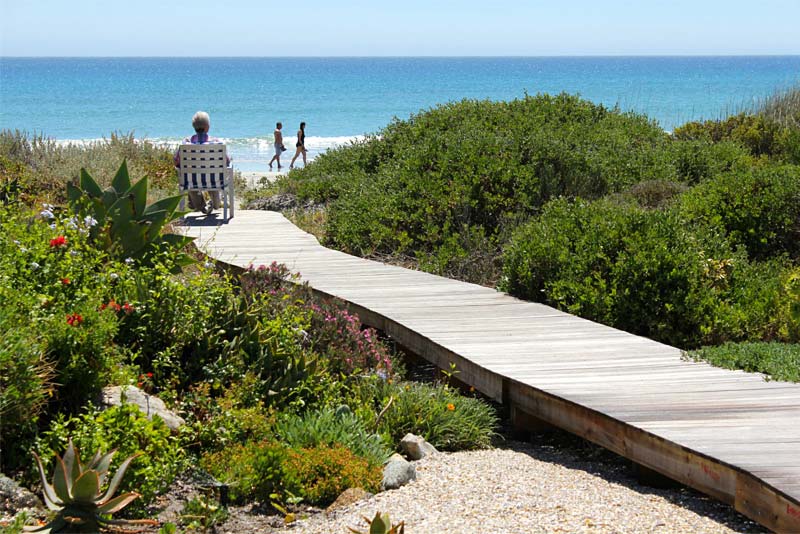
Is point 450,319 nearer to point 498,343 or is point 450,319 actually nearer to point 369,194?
point 498,343

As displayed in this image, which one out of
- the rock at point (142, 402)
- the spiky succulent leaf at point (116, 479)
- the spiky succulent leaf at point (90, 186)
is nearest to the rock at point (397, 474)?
the rock at point (142, 402)

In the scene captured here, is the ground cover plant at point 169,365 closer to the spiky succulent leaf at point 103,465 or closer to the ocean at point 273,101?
the spiky succulent leaf at point 103,465

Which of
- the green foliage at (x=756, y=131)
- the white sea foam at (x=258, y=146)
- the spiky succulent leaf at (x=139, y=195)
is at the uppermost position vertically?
the spiky succulent leaf at (x=139, y=195)

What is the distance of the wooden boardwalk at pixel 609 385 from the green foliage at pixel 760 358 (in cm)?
11

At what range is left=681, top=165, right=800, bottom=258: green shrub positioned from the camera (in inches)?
354

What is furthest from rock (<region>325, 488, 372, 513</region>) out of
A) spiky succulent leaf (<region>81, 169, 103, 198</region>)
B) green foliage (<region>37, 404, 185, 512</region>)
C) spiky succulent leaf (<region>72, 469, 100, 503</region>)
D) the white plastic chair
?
the white plastic chair

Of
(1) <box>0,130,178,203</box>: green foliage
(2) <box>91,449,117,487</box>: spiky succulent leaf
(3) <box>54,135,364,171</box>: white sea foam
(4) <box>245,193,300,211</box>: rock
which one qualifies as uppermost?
(1) <box>0,130,178,203</box>: green foliage

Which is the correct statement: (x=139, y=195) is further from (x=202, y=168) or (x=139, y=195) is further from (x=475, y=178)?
(x=202, y=168)

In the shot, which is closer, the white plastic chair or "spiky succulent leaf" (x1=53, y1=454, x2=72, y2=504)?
"spiky succulent leaf" (x1=53, y1=454, x2=72, y2=504)

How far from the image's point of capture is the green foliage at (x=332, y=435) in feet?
15.1

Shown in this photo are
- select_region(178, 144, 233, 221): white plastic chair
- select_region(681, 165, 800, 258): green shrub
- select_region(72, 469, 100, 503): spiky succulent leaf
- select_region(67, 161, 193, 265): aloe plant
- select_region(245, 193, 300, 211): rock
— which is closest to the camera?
select_region(72, 469, 100, 503): spiky succulent leaf

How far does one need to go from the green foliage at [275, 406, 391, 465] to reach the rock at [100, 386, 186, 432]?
56cm

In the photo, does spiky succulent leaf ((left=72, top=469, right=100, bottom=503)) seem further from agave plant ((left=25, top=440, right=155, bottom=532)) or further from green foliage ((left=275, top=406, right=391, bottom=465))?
green foliage ((left=275, top=406, right=391, bottom=465))

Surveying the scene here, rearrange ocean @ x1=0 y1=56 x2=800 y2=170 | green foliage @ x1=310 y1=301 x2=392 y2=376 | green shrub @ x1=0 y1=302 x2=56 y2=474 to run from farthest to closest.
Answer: ocean @ x1=0 y1=56 x2=800 y2=170
green foliage @ x1=310 y1=301 x2=392 y2=376
green shrub @ x1=0 y1=302 x2=56 y2=474
